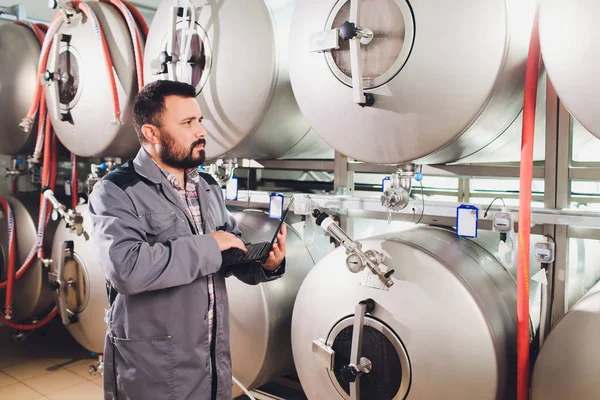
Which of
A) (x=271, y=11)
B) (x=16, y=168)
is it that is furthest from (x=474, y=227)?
(x=16, y=168)

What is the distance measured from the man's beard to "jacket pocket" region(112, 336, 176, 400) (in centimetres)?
54

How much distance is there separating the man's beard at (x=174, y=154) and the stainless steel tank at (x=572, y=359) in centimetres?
117

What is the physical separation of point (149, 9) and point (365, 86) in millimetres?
2664

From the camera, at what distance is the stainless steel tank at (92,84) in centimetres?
258

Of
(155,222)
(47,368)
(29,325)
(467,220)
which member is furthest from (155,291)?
(29,325)

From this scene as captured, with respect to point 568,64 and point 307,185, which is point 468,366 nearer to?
point 568,64

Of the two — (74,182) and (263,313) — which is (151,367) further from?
(74,182)

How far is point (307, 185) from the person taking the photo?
3.02m

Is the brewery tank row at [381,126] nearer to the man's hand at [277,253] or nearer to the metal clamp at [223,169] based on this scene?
the metal clamp at [223,169]

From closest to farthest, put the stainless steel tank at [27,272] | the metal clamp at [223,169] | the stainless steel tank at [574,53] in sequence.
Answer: the stainless steel tank at [574,53] < the metal clamp at [223,169] < the stainless steel tank at [27,272]

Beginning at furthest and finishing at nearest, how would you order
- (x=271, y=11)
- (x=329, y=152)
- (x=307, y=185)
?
(x=307, y=185) < (x=329, y=152) < (x=271, y=11)

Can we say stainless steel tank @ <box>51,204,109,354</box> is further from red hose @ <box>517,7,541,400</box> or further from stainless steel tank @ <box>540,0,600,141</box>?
stainless steel tank @ <box>540,0,600,141</box>

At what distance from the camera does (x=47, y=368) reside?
132 inches

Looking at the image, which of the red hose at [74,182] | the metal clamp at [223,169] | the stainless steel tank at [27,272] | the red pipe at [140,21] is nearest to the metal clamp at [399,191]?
the metal clamp at [223,169]
